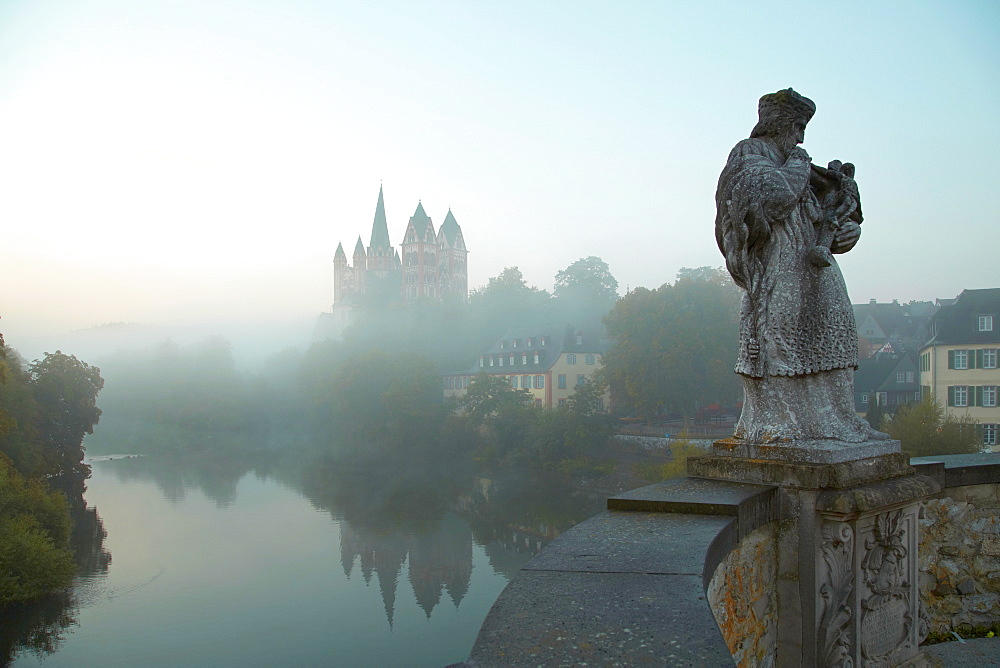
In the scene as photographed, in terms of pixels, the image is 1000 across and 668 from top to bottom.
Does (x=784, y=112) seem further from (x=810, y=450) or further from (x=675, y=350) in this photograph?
(x=675, y=350)

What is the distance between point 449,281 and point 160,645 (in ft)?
318

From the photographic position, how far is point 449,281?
116125mm

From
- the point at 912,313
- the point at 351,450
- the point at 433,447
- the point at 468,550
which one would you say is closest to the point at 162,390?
the point at 351,450

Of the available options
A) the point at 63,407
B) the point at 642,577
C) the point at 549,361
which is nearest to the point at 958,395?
the point at 549,361

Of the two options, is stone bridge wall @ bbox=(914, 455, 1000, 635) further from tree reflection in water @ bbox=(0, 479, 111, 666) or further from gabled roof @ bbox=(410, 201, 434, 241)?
gabled roof @ bbox=(410, 201, 434, 241)

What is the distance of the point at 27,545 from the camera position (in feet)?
72.4

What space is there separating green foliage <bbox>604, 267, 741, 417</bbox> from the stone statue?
36.4 metres

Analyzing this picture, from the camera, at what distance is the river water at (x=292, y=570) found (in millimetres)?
20844

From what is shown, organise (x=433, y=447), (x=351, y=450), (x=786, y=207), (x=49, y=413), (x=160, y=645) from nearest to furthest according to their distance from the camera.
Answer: (x=786, y=207) < (x=160, y=645) < (x=49, y=413) < (x=433, y=447) < (x=351, y=450)

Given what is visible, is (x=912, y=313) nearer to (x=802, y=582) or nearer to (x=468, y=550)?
(x=468, y=550)

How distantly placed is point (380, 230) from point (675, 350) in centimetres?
8861

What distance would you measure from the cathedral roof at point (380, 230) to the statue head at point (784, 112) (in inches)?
4683

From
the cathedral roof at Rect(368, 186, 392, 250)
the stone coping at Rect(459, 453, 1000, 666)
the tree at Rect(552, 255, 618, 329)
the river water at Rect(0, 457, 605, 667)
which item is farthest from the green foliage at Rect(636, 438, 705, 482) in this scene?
the cathedral roof at Rect(368, 186, 392, 250)

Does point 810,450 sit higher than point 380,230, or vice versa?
A: point 380,230
